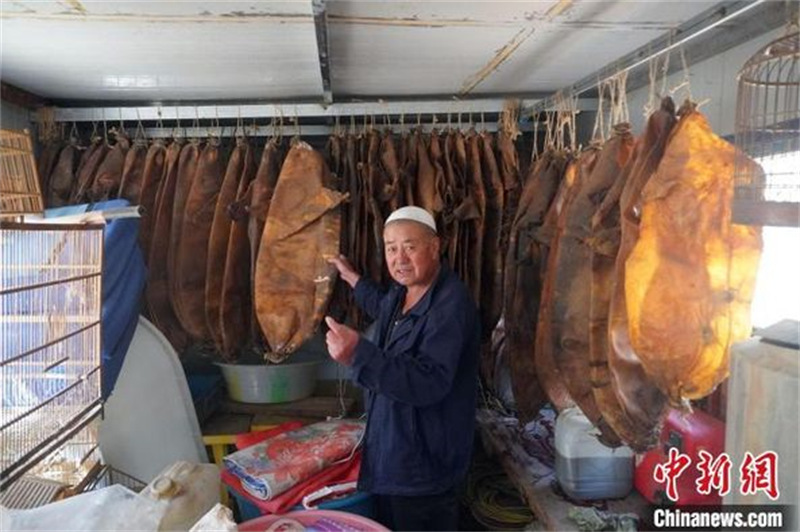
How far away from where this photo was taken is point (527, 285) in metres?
2.59

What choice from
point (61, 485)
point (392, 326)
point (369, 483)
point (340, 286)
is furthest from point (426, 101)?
point (61, 485)

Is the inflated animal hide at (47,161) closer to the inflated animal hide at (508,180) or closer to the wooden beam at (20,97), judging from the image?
the wooden beam at (20,97)

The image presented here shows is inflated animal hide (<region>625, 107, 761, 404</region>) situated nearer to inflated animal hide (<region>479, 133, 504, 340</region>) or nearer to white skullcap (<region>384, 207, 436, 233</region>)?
white skullcap (<region>384, 207, 436, 233</region>)

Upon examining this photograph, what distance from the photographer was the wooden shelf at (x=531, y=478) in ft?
7.86

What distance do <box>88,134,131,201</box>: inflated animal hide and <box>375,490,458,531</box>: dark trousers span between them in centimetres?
218

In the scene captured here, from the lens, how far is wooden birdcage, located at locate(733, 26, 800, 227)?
157 centimetres

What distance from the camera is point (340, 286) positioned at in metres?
2.98

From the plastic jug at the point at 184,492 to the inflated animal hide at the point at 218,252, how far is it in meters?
0.99

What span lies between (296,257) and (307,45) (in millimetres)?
1013

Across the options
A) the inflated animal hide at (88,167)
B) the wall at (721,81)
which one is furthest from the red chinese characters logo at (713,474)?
the inflated animal hide at (88,167)

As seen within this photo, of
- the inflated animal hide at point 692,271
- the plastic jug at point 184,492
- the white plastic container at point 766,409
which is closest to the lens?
the white plastic container at point 766,409

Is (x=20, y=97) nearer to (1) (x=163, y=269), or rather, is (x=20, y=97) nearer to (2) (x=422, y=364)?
(1) (x=163, y=269)

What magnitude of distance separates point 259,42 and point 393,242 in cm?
97

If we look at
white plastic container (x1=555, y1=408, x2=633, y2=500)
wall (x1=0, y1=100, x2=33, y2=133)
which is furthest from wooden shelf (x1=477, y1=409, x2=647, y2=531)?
wall (x1=0, y1=100, x2=33, y2=133)
